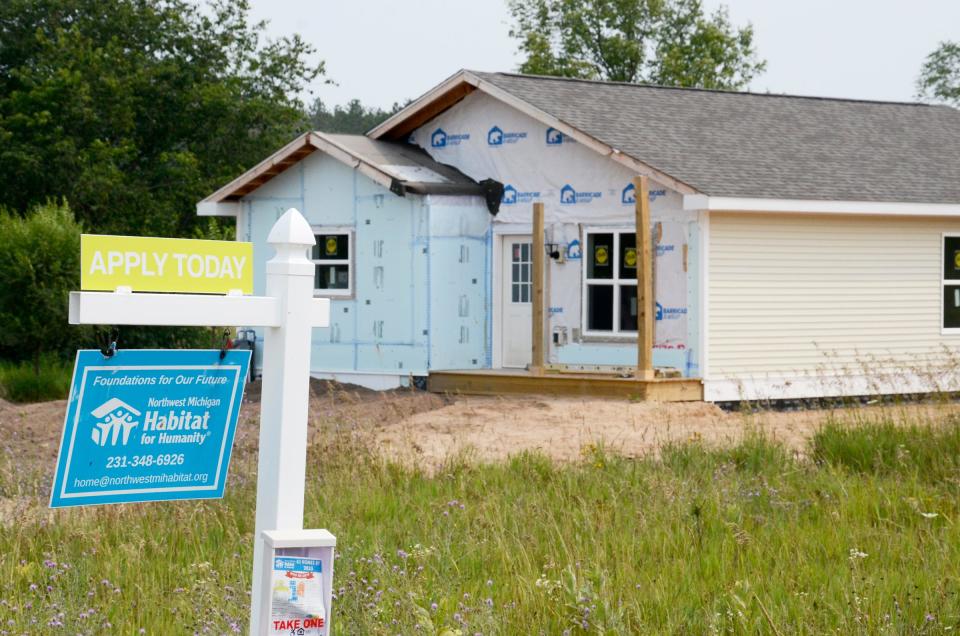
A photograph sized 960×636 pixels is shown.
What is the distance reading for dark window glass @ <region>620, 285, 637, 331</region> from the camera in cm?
1966

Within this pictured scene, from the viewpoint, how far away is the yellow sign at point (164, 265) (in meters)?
4.92

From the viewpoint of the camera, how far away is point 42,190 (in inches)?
1373

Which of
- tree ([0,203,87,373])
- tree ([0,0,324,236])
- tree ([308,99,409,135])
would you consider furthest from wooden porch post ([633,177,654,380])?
tree ([308,99,409,135])

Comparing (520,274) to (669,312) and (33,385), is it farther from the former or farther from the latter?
(33,385)

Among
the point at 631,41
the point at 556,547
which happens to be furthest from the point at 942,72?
the point at 556,547

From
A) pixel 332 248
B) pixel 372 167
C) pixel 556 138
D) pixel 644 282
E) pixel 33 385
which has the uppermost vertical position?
pixel 556 138

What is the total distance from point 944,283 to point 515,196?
6.55 meters

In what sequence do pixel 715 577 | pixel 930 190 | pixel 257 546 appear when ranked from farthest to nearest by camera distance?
1. pixel 930 190
2. pixel 715 577
3. pixel 257 546

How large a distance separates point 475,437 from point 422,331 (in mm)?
5441

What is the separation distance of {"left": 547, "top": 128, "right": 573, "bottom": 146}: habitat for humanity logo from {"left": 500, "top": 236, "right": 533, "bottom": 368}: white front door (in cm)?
140

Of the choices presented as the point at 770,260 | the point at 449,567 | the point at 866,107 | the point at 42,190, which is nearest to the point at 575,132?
the point at 770,260

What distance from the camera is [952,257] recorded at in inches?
859

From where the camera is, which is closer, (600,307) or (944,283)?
(600,307)

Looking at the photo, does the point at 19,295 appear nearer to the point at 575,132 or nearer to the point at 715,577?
the point at 575,132
